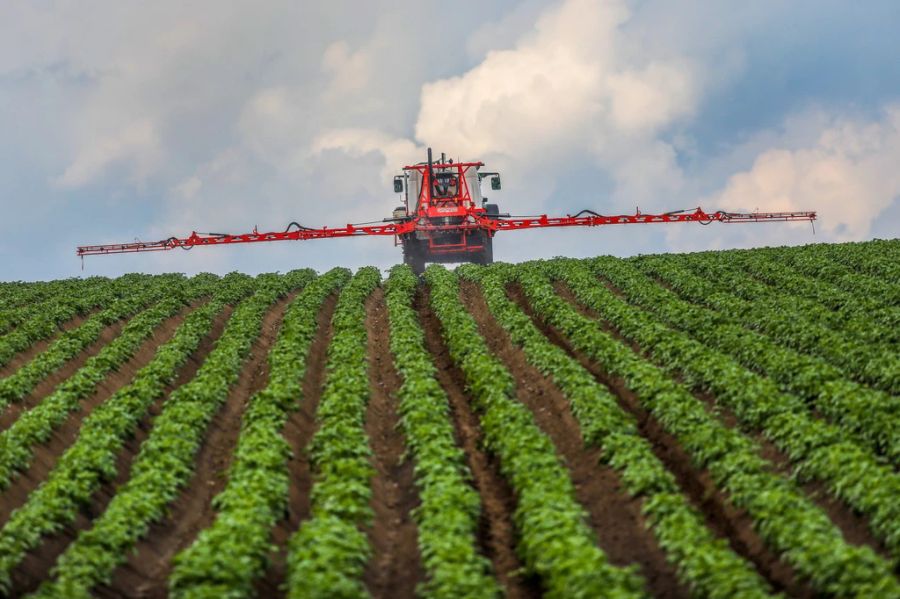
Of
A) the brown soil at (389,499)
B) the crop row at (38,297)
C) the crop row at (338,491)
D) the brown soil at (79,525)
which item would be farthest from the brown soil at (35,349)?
the brown soil at (389,499)

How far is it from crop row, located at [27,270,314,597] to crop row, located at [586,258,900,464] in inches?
386

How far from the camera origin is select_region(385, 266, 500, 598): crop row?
13.3 m

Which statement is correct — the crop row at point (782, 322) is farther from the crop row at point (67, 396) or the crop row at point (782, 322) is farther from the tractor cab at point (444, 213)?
the crop row at point (67, 396)

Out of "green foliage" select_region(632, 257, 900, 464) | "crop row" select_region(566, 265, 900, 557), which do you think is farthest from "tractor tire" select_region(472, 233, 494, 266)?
"crop row" select_region(566, 265, 900, 557)

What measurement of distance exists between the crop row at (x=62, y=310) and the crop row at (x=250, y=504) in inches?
288

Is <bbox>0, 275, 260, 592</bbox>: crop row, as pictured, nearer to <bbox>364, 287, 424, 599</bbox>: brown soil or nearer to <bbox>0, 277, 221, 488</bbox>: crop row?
<bbox>0, 277, 221, 488</bbox>: crop row

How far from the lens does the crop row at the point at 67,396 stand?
761 inches

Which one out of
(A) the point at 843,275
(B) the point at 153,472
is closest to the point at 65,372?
(B) the point at 153,472

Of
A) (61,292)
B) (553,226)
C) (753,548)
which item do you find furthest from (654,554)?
(553,226)

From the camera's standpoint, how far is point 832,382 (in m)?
20.8

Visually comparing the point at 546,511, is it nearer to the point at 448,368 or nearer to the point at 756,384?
the point at 756,384

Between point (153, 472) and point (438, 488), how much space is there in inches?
188

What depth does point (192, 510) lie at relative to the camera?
58.0ft

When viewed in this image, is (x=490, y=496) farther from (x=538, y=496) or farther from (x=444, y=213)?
(x=444, y=213)
